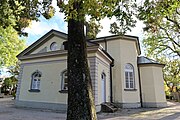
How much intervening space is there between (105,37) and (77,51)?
11.7 meters

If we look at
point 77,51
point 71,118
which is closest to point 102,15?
point 77,51

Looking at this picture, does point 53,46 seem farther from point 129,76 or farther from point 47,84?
point 129,76

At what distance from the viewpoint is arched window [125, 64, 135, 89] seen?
50.3ft

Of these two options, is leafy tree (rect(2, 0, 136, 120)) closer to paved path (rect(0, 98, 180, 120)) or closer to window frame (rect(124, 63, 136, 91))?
paved path (rect(0, 98, 180, 120))

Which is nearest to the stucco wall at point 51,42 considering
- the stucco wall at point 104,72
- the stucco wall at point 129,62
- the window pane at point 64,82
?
the window pane at point 64,82

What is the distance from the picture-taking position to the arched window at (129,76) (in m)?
15.3

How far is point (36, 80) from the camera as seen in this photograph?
46.8 ft

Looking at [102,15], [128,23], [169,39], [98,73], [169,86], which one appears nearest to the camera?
[102,15]

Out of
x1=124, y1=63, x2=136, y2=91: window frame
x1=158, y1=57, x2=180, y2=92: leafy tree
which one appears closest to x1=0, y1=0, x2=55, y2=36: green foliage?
x1=124, y1=63, x2=136, y2=91: window frame

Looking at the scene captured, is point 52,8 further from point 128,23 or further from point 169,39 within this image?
point 169,39

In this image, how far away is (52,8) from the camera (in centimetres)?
736

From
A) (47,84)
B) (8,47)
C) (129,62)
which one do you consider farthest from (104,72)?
(8,47)

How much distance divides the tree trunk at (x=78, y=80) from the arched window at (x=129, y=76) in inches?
429

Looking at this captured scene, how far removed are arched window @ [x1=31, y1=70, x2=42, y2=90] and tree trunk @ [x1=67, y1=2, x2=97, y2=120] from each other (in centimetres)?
974
